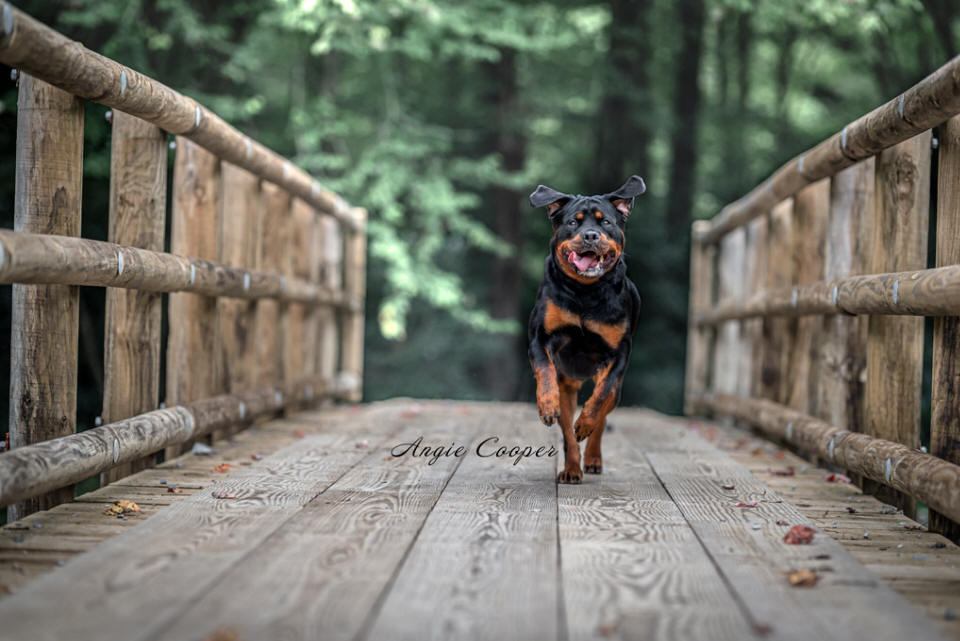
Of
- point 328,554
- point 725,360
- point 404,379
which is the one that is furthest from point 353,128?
point 328,554

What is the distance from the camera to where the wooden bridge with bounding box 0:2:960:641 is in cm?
225

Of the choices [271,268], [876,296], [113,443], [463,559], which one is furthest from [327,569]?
[271,268]

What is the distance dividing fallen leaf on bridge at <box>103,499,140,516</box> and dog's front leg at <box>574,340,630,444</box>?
1.82 m

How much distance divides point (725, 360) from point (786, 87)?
14479mm

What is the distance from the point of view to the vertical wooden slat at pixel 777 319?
231 inches

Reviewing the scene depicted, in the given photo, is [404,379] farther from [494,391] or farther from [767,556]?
[767,556]

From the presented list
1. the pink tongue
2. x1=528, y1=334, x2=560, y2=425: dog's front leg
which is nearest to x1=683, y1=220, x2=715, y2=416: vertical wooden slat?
x1=528, y1=334, x2=560, y2=425: dog's front leg

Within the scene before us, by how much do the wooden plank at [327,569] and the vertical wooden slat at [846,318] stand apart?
220 cm

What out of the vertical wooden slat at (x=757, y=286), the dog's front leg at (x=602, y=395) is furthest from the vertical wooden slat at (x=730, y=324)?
the dog's front leg at (x=602, y=395)

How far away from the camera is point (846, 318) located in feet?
15.6

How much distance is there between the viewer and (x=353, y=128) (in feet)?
42.5

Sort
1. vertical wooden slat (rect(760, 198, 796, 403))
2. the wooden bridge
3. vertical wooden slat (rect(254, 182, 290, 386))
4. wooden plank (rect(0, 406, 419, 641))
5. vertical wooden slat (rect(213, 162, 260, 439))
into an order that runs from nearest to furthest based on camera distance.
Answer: wooden plank (rect(0, 406, 419, 641)), the wooden bridge, vertical wooden slat (rect(213, 162, 260, 439)), vertical wooden slat (rect(760, 198, 796, 403)), vertical wooden slat (rect(254, 182, 290, 386))

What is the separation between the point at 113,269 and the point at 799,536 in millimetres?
2694

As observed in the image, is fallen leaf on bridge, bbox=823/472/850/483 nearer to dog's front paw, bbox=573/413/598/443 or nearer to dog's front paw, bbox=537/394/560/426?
dog's front paw, bbox=573/413/598/443
